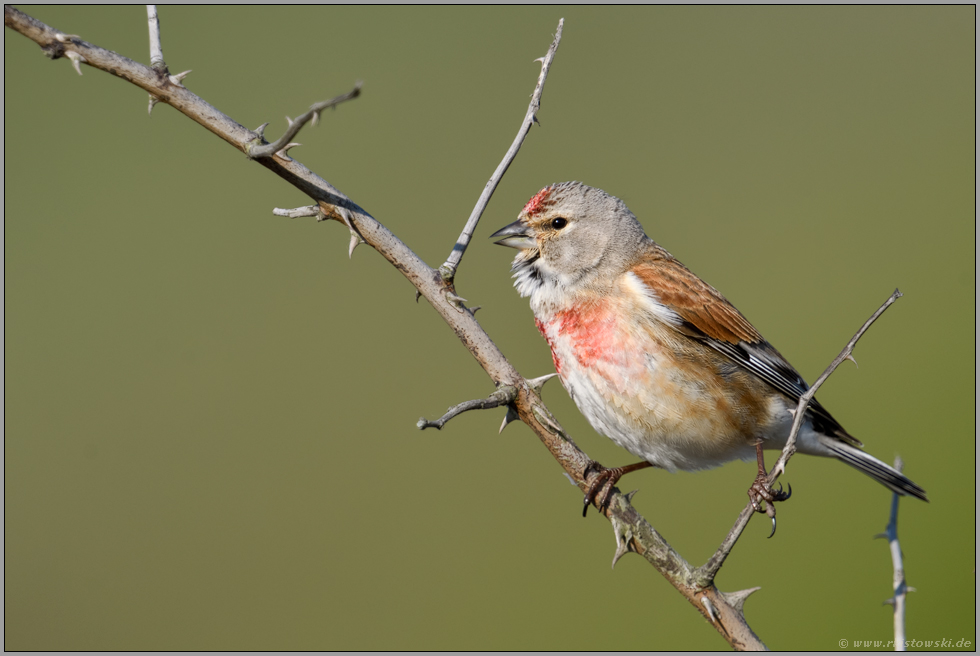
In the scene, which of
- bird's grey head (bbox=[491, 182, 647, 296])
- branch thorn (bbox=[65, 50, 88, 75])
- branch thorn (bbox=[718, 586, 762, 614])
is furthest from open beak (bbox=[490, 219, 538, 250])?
branch thorn (bbox=[65, 50, 88, 75])

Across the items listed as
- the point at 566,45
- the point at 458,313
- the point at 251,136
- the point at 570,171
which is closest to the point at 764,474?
the point at 458,313

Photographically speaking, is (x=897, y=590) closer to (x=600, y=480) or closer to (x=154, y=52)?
(x=600, y=480)


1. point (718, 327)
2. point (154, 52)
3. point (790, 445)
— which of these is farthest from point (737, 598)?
point (154, 52)

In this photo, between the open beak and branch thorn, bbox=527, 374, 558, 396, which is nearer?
branch thorn, bbox=527, 374, 558, 396

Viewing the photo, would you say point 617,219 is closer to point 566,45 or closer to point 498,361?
point 498,361

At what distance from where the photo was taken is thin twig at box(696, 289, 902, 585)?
2020mm

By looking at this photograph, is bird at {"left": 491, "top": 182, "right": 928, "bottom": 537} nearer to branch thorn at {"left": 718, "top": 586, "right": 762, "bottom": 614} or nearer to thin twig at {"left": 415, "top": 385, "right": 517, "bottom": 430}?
branch thorn at {"left": 718, "top": 586, "right": 762, "bottom": 614}

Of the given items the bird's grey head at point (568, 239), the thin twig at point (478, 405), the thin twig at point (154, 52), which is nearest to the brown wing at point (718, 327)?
the bird's grey head at point (568, 239)

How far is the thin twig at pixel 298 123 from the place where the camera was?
1515 mm

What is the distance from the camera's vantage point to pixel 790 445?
7.01 feet

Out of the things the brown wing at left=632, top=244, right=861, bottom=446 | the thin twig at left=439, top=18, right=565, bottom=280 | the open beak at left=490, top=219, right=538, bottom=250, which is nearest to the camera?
the thin twig at left=439, top=18, right=565, bottom=280

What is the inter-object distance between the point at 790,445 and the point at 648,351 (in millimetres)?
1036

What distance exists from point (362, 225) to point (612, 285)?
1371mm

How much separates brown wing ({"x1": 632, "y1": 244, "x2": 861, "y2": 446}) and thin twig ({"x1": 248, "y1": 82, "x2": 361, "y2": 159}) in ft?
6.06
